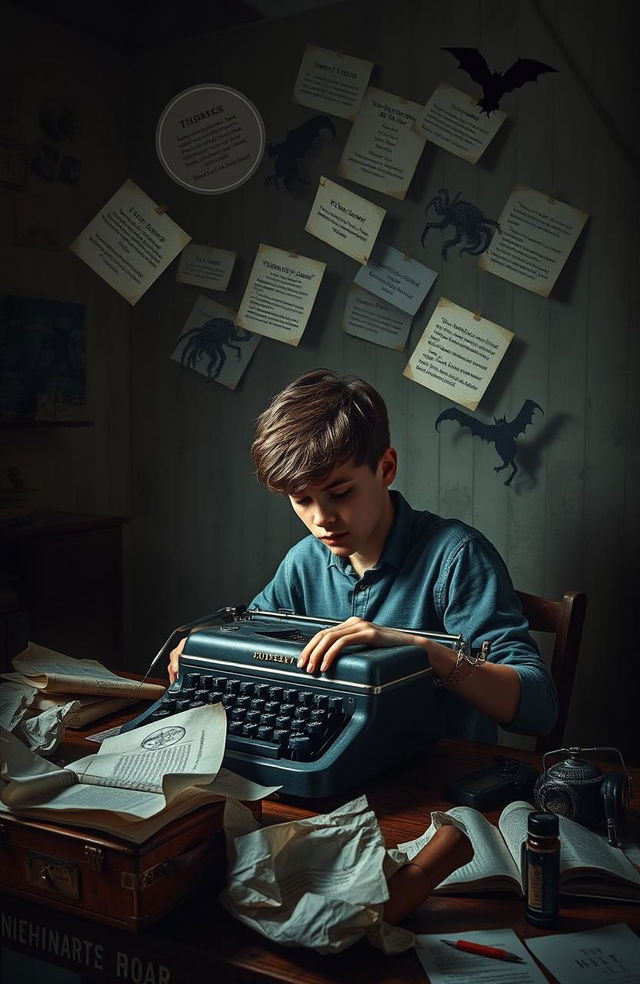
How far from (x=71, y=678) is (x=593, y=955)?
96 centimetres

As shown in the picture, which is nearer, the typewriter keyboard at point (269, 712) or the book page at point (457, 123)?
the typewriter keyboard at point (269, 712)

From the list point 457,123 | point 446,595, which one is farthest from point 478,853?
point 457,123

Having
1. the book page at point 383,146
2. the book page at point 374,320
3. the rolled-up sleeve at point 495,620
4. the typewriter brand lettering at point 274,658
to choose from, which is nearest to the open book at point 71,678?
the typewriter brand lettering at point 274,658

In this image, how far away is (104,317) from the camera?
3369 millimetres

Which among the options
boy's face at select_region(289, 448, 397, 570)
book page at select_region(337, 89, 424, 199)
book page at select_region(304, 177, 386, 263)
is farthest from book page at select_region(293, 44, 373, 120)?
boy's face at select_region(289, 448, 397, 570)

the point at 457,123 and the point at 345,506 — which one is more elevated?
the point at 457,123

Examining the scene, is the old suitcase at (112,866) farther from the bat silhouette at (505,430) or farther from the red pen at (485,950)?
the bat silhouette at (505,430)

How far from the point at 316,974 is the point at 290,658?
56 cm

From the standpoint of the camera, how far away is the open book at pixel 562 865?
0.99 m

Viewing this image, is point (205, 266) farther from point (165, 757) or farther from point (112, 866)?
point (112, 866)

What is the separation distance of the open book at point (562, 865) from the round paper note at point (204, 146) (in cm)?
169

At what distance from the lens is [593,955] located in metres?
0.88

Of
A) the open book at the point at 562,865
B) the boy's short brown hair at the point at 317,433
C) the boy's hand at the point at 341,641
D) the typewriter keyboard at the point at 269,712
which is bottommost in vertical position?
the open book at the point at 562,865

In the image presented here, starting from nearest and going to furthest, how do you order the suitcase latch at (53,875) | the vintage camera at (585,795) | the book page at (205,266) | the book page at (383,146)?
the suitcase latch at (53,875)
the vintage camera at (585,795)
the book page at (383,146)
the book page at (205,266)
